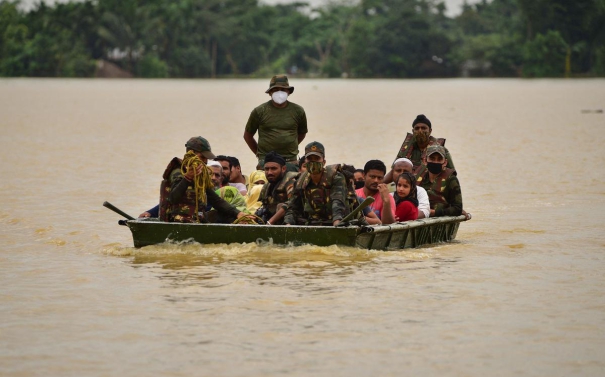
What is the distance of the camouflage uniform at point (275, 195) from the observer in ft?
38.7

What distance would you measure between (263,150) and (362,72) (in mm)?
101613

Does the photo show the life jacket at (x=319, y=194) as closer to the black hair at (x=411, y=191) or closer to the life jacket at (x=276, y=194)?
the life jacket at (x=276, y=194)

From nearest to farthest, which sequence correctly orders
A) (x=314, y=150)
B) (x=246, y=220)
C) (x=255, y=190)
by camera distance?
(x=314, y=150), (x=246, y=220), (x=255, y=190)

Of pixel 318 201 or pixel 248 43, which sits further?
pixel 248 43

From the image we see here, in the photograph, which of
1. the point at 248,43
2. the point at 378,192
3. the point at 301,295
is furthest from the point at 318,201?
A: the point at 248,43

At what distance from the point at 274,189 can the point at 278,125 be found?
5.12 feet

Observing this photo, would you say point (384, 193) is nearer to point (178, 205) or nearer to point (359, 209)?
point (359, 209)

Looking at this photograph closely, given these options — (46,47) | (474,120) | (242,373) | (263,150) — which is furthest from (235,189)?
(46,47)

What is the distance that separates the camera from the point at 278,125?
43.8 ft

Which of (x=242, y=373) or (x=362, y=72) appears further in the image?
(x=362, y=72)

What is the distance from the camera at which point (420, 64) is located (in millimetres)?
111062

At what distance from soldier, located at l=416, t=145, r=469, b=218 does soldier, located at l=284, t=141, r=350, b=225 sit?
1479 mm

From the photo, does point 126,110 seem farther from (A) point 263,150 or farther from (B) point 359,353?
(B) point 359,353

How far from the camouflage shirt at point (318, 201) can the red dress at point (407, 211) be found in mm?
925
